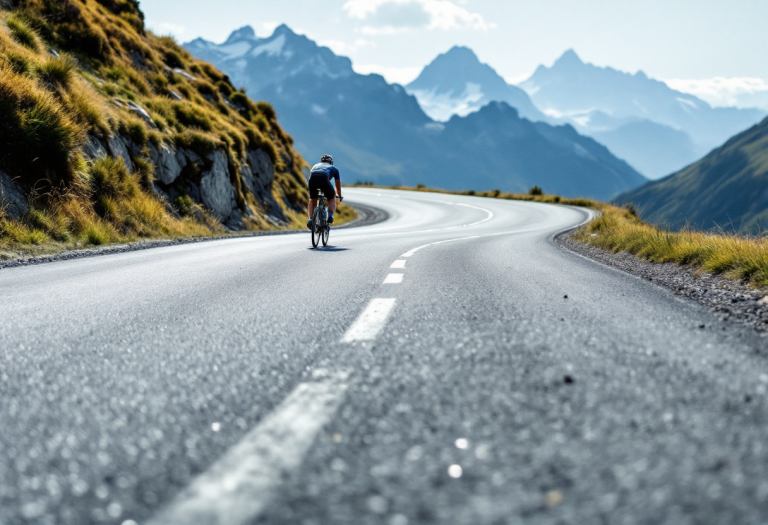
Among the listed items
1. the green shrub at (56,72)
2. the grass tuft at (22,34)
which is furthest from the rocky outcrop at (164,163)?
the grass tuft at (22,34)

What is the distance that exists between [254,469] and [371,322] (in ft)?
7.01

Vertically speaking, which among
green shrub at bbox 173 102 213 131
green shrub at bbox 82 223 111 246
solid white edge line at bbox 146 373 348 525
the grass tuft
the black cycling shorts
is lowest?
green shrub at bbox 82 223 111 246

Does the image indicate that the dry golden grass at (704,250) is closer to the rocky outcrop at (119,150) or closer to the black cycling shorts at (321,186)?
the black cycling shorts at (321,186)

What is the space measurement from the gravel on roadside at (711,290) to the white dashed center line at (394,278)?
2659mm

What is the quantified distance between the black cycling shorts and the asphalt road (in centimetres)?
686

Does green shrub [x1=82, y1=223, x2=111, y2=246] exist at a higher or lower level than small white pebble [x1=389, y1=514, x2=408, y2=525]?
lower

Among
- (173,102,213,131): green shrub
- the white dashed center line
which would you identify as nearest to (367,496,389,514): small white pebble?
the white dashed center line

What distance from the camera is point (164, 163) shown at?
16078 mm

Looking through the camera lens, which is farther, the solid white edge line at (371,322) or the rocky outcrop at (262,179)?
the rocky outcrop at (262,179)

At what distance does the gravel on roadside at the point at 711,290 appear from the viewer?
4.30 metres

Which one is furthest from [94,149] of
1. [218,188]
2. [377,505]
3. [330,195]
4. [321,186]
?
[377,505]

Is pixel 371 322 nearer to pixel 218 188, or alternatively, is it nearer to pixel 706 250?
pixel 706 250

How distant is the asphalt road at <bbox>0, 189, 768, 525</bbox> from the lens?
143cm

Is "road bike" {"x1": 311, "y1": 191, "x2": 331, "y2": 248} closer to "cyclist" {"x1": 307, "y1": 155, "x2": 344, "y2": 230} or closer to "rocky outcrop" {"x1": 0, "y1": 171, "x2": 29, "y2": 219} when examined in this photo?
"cyclist" {"x1": 307, "y1": 155, "x2": 344, "y2": 230}
